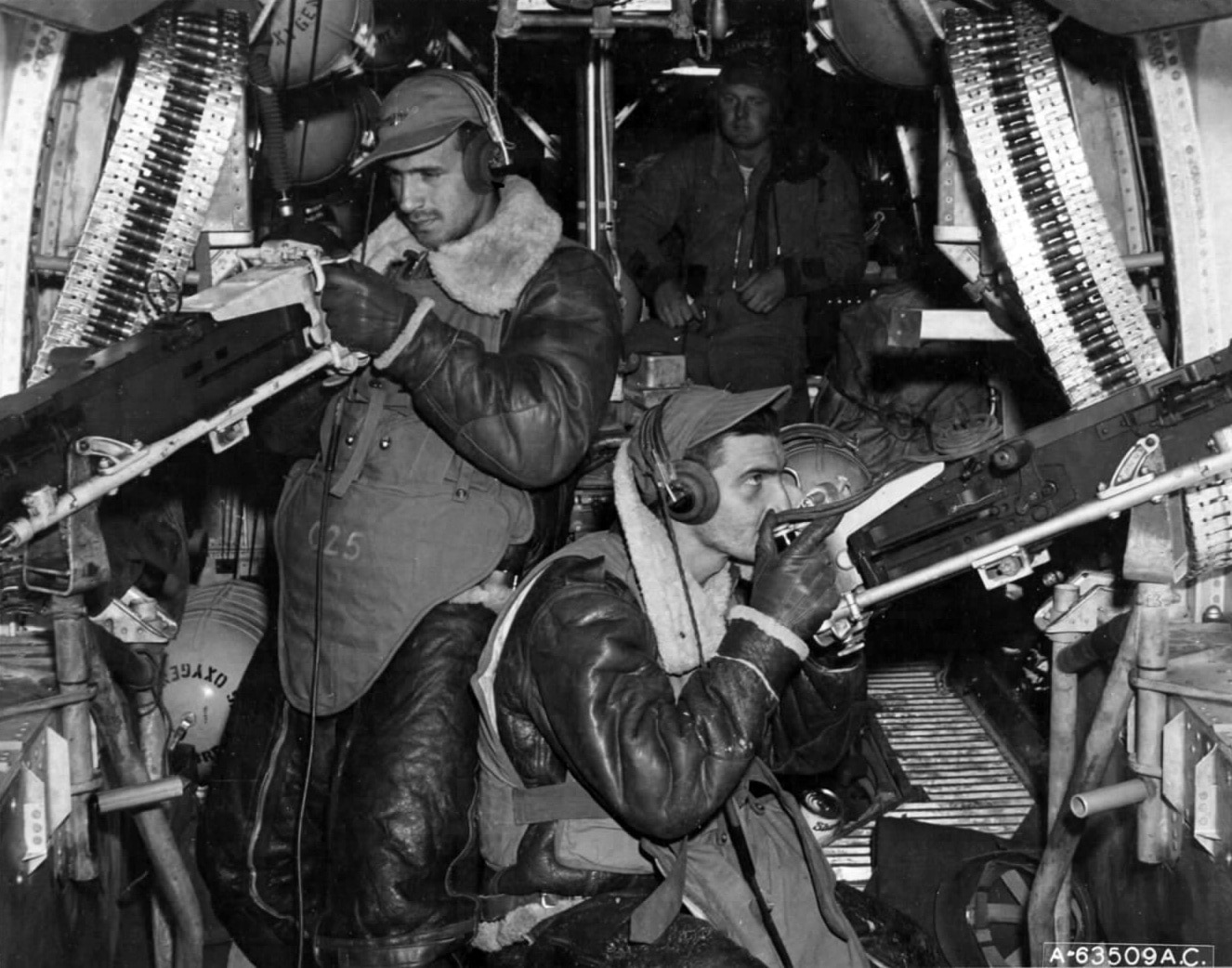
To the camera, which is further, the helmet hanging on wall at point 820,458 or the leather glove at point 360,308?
the helmet hanging on wall at point 820,458

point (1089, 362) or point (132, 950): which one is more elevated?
point (1089, 362)

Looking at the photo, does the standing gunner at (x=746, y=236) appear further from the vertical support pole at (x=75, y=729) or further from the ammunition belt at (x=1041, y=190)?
the vertical support pole at (x=75, y=729)

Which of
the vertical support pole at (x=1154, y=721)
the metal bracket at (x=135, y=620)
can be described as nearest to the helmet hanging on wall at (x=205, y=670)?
the metal bracket at (x=135, y=620)

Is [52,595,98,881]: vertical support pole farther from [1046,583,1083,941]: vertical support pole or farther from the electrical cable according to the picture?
[1046,583,1083,941]: vertical support pole

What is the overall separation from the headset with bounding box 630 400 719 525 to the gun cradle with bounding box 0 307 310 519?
108 cm

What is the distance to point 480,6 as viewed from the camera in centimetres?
801

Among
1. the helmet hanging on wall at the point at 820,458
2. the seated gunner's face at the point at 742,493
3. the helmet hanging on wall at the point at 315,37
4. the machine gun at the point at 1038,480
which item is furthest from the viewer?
the helmet hanging on wall at the point at 820,458

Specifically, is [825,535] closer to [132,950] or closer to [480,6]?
[132,950]

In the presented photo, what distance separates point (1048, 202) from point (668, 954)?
2642 mm

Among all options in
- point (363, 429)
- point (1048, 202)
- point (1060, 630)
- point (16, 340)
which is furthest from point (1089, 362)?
point (16, 340)

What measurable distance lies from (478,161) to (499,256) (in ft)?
1.06

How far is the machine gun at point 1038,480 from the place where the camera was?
4.28m

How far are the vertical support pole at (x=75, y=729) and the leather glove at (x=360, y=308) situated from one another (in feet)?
3.29

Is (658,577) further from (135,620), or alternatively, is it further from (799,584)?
(135,620)
